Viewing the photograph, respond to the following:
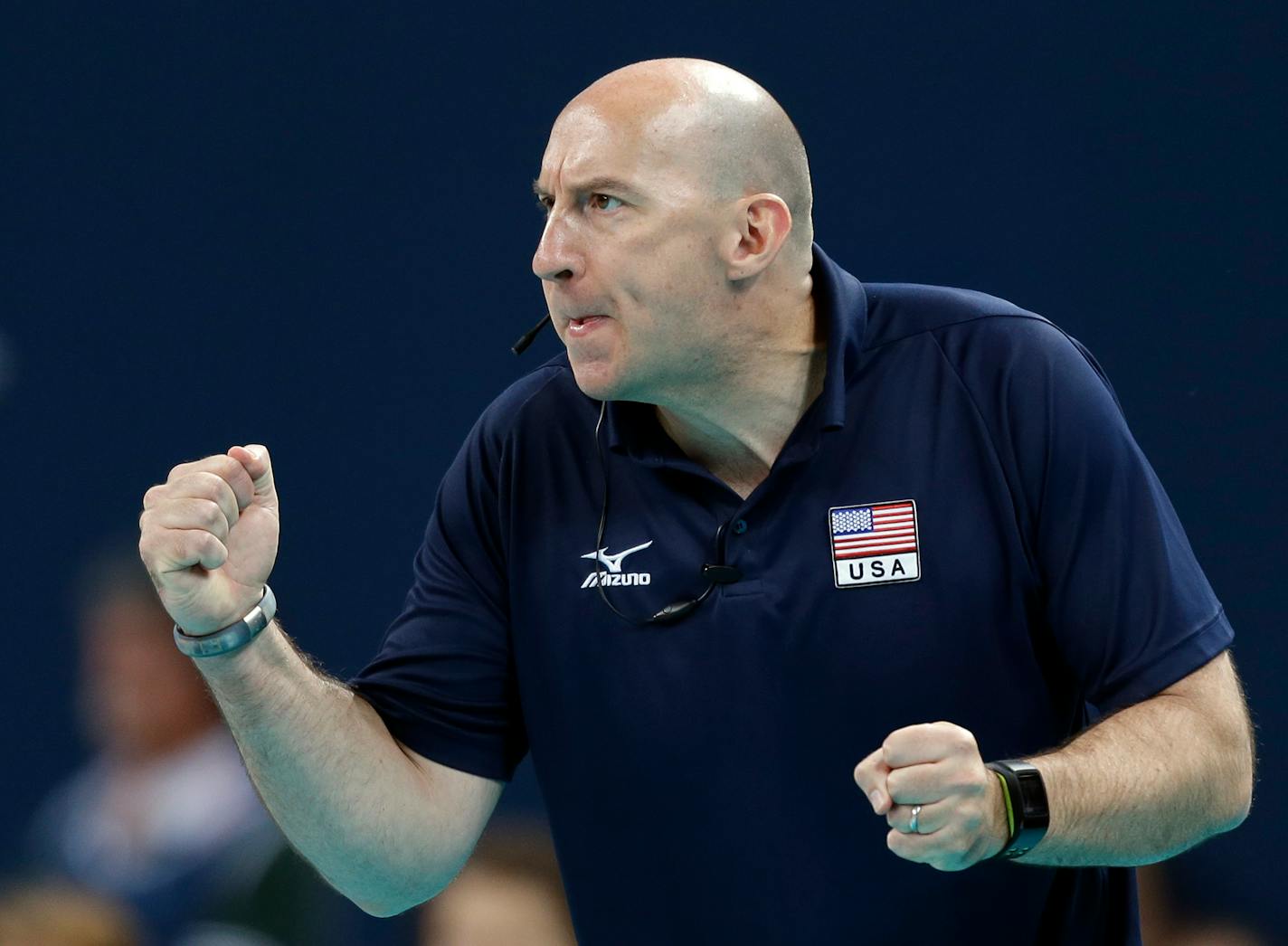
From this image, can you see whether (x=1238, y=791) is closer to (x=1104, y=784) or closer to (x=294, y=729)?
(x=1104, y=784)

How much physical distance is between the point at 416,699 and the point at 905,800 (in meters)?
0.91

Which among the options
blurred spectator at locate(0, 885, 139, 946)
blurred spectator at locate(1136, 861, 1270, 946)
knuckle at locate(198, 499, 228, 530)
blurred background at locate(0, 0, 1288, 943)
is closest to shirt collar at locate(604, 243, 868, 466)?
knuckle at locate(198, 499, 228, 530)

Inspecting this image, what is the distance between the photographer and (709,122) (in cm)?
253

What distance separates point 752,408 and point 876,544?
28 cm

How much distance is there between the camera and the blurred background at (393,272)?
12.4ft

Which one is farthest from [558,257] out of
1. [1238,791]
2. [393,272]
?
[393,272]

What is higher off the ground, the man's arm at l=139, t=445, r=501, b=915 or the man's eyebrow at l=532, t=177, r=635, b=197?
the man's eyebrow at l=532, t=177, r=635, b=197

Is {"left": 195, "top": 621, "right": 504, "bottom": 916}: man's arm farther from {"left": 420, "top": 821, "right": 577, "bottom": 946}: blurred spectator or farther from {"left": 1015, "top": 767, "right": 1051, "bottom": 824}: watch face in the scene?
{"left": 420, "top": 821, "right": 577, "bottom": 946}: blurred spectator

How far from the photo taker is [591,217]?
99.1 inches

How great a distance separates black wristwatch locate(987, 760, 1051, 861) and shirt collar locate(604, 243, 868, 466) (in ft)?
1.96

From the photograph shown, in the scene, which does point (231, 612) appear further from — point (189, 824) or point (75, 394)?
point (75, 394)

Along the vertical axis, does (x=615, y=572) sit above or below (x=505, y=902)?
above

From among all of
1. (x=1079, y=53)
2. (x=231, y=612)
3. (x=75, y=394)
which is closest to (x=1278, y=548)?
(x=1079, y=53)

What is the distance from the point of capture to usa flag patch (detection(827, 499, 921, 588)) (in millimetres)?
2439
